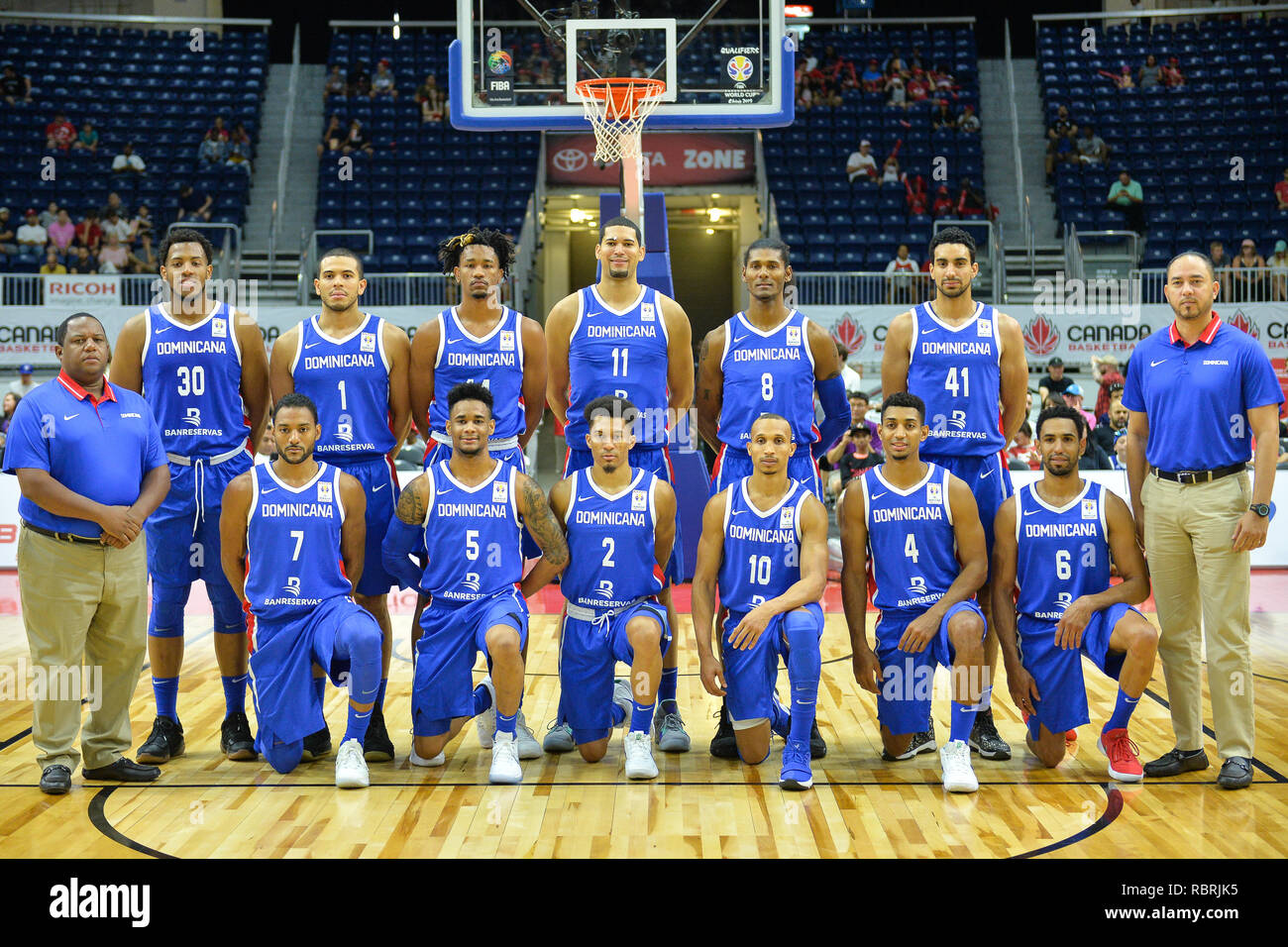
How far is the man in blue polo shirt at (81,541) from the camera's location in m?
4.33

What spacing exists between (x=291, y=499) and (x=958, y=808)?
8.76 ft

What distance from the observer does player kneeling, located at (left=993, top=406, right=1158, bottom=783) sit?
4.57 m

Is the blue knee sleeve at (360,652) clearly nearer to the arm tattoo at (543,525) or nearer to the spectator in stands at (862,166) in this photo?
the arm tattoo at (543,525)

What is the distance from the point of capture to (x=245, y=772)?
469cm

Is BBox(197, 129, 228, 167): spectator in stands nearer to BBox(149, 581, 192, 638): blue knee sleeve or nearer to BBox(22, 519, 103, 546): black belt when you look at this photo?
BBox(149, 581, 192, 638): blue knee sleeve

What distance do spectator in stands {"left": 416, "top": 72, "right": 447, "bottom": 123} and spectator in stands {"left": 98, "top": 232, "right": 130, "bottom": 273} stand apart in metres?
4.86

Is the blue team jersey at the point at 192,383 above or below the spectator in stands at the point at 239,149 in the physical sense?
below

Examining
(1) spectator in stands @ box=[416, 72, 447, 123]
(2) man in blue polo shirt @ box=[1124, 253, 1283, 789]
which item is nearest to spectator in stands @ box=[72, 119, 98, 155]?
(1) spectator in stands @ box=[416, 72, 447, 123]

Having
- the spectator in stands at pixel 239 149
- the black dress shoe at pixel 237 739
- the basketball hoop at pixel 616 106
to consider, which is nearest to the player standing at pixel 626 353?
the black dress shoe at pixel 237 739

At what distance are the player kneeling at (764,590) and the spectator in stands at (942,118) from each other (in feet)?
45.2

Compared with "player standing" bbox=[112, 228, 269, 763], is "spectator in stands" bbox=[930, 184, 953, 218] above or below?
above

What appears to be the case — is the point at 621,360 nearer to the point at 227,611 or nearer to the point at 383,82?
the point at 227,611
